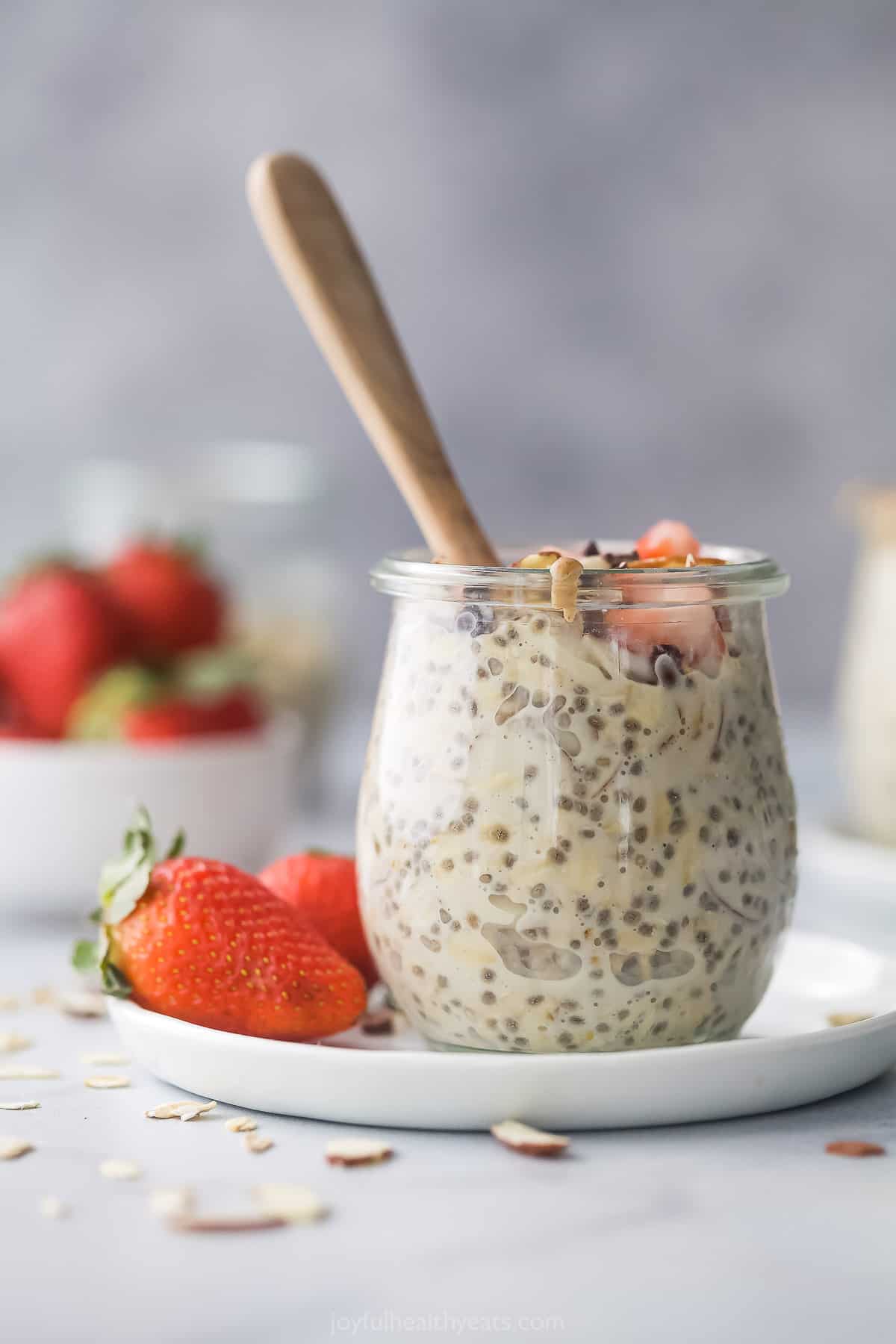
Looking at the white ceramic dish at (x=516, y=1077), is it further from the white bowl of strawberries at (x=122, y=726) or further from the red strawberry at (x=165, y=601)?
the red strawberry at (x=165, y=601)

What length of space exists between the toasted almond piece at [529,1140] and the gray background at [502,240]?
155cm

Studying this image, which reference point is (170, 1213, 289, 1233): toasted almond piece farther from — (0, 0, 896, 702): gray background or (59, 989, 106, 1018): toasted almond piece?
(0, 0, 896, 702): gray background

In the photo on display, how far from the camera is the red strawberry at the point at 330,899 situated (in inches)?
29.4

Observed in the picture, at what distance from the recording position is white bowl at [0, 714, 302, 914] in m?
1.03

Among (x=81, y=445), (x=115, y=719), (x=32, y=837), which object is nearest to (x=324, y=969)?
(x=32, y=837)

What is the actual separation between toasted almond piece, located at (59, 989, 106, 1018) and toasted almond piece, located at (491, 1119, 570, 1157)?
29 cm

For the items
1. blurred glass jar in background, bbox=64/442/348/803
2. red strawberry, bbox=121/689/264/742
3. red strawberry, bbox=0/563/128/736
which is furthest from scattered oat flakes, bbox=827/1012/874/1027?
blurred glass jar in background, bbox=64/442/348/803

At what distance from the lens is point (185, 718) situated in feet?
3.75

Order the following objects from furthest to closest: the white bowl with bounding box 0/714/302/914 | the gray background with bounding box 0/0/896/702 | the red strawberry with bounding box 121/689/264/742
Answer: the gray background with bounding box 0/0/896/702, the red strawberry with bounding box 121/689/264/742, the white bowl with bounding box 0/714/302/914

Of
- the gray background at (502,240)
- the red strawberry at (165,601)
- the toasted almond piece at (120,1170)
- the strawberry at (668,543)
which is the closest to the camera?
the toasted almond piece at (120,1170)

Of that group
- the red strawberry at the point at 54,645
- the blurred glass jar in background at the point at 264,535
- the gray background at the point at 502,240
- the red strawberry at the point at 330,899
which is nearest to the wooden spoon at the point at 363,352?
the red strawberry at the point at 330,899

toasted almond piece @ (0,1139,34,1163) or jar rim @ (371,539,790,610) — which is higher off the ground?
jar rim @ (371,539,790,610)

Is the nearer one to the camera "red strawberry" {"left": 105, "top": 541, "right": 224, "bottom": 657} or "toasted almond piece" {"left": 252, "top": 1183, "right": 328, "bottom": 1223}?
"toasted almond piece" {"left": 252, "top": 1183, "right": 328, "bottom": 1223}

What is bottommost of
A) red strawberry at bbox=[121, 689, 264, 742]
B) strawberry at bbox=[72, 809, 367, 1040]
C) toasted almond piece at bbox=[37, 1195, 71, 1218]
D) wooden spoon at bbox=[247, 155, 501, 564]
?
toasted almond piece at bbox=[37, 1195, 71, 1218]
